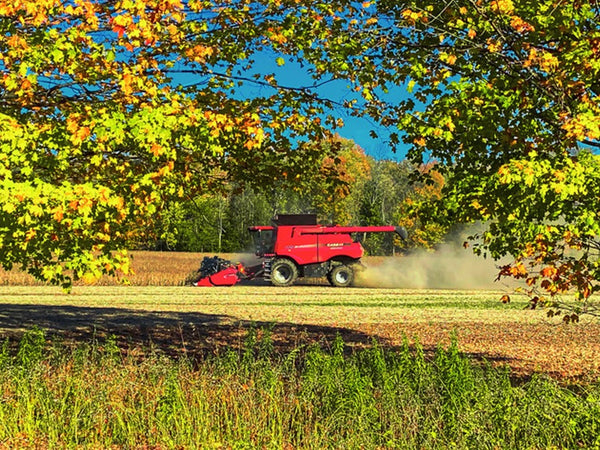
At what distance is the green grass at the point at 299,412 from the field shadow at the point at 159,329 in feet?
10.3

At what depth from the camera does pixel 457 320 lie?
15.7m

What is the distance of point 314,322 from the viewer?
14.8 meters

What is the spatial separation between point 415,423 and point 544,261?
2093 millimetres

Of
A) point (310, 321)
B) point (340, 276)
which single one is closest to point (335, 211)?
point (340, 276)

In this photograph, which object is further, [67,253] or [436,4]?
[436,4]

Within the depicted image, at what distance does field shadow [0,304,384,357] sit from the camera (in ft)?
36.6

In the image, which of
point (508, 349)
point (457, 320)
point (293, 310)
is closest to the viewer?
point (508, 349)

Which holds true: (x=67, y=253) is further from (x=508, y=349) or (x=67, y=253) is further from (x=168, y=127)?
(x=508, y=349)

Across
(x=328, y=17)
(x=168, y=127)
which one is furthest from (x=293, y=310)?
(x=168, y=127)

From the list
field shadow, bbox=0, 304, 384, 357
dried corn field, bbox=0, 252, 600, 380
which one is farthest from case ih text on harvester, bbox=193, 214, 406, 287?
field shadow, bbox=0, 304, 384, 357

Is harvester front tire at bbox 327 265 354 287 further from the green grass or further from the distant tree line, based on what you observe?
the distant tree line

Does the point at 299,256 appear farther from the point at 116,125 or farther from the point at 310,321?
the point at 116,125

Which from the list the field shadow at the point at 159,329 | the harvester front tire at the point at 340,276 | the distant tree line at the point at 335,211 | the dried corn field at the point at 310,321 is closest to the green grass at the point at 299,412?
the dried corn field at the point at 310,321

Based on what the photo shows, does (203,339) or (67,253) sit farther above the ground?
(67,253)
